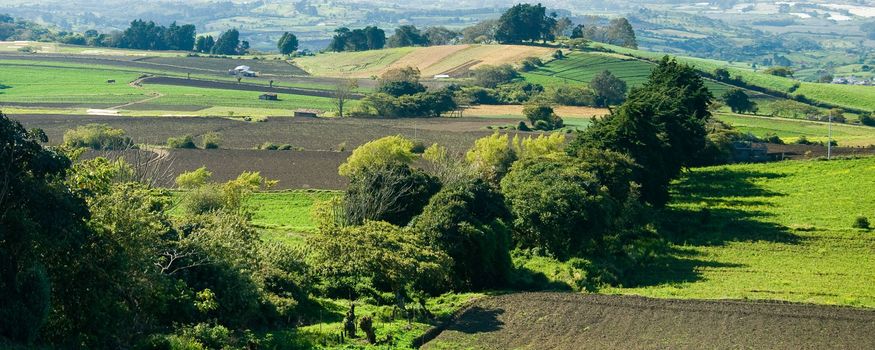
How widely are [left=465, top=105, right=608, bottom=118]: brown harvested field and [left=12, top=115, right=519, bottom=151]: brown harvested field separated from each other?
10.1 m

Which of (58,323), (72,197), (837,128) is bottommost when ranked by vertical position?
(837,128)

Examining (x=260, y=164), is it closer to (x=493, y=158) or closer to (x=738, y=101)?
(x=493, y=158)

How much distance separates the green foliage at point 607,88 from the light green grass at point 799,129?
13056 mm

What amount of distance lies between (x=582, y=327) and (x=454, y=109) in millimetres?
83341

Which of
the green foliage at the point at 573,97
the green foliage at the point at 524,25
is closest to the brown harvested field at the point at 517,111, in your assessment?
the green foliage at the point at 573,97

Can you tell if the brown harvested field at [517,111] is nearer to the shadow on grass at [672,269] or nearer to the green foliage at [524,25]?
the green foliage at [524,25]

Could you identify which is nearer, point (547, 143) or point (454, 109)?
point (547, 143)

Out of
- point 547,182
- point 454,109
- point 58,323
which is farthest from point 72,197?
point 454,109

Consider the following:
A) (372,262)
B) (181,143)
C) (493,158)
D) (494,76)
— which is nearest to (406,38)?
(494,76)

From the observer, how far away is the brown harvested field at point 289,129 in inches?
3484

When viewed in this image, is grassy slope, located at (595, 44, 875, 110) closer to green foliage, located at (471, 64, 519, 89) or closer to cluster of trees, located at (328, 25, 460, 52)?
green foliage, located at (471, 64, 519, 89)

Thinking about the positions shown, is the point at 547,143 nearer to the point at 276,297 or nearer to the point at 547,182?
the point at 547,182

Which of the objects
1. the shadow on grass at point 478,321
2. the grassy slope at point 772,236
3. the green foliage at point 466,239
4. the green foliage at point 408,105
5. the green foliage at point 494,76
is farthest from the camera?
the green foliage at point 494,76

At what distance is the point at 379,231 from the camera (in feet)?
134
